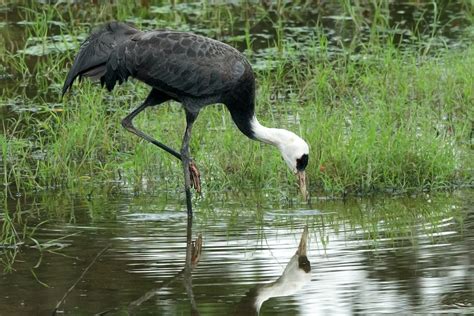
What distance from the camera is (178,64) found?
28.8ft

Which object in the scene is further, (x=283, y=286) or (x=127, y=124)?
(x=127, y=124)

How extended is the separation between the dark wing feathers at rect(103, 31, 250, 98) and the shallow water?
769 mm

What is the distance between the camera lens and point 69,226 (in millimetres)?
8078

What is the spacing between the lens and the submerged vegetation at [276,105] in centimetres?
900

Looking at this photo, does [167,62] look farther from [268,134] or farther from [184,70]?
[268,134]

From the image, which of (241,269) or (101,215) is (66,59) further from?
(241,269)

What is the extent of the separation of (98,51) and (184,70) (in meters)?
0.57

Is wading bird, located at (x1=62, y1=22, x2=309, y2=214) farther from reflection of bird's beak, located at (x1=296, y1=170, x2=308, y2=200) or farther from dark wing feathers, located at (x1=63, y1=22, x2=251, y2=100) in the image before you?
reflection of bird's beak, located at (x1=296, y1=170, x2=308, y2=200)

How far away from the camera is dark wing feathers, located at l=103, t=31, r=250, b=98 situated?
8.75m

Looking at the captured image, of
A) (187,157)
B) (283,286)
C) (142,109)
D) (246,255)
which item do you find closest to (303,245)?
(246,255)

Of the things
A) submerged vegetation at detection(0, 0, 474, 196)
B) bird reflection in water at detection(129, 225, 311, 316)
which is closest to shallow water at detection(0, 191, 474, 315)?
bird reflection in water at detection(129, 225, 311, 316)

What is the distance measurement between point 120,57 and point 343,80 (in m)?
2.69

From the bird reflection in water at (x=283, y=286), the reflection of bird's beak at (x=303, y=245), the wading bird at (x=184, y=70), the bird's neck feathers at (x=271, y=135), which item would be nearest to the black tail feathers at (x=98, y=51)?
the wading bird at (x=184, y=70)

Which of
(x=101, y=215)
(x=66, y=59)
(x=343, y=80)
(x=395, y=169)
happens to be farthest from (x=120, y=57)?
(x=66, y=59)
